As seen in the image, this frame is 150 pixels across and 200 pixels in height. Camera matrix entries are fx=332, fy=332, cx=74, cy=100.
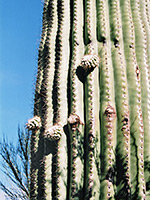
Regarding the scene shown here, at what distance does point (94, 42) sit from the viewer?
3.24 meters

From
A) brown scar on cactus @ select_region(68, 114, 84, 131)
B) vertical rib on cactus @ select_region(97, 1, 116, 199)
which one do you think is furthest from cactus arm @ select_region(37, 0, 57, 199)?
vertical rib on cactus @ select_region(97, 1, 116, 199)

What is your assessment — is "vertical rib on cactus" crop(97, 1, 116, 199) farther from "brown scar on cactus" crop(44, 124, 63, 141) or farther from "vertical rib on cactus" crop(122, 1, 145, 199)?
"brown scar on cactus" crop(44, 124, 63, 141)

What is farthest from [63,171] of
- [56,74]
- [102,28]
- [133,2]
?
[133,2]

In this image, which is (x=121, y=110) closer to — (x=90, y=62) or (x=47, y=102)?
(x=90, y=62)

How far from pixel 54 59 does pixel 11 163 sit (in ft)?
11.3

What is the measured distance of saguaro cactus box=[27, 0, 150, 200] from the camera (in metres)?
2.74

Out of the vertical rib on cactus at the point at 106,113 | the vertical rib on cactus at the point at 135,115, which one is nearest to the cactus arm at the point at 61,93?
the vertical rib on cactus at the point at 106,113

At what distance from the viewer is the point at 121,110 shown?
→ 290cm

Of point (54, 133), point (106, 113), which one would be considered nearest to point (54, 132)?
point (54, 133)

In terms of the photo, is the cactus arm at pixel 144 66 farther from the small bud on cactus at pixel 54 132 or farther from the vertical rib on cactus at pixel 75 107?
the small bud on cactus at pixel 54 132

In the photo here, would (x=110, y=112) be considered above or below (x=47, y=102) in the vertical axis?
below

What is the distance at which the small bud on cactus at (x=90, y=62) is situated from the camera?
3014mm

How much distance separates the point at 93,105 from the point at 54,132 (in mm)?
415

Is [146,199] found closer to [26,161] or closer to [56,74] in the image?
[56,74]
